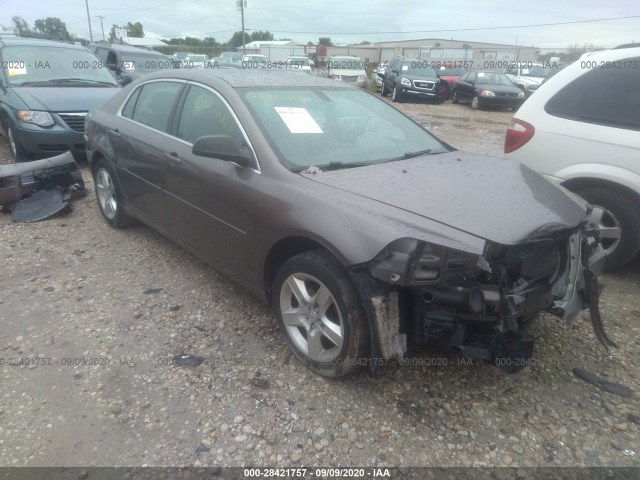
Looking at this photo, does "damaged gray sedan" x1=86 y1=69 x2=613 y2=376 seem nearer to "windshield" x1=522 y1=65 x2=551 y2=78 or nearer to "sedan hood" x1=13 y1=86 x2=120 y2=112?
"sedan hood" x1=13 y1=86 x2=120 y2=112

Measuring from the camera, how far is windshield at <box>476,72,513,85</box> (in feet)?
58.0

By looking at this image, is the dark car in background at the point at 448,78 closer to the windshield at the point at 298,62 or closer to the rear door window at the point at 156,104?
the windshield at the point at 298,62

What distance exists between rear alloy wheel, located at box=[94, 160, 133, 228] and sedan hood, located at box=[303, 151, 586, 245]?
277 cm

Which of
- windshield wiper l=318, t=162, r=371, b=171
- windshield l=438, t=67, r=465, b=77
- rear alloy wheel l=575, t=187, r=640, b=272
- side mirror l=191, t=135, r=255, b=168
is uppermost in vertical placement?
side mirror l=191, t=135, r=255, b=168

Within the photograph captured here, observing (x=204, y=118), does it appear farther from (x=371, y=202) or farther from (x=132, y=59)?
(x=132, y=59)

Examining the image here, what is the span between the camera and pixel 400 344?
235cm

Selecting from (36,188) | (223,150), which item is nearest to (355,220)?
(223,150)

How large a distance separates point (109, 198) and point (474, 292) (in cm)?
402

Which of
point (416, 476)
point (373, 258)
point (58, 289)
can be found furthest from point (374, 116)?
point (58, 289)

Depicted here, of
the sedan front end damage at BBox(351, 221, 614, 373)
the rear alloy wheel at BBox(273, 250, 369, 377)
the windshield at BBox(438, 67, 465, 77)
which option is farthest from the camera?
the windshield at BBox(438, 67, 465, 77)

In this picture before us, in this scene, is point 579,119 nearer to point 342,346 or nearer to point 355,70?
point 342,346

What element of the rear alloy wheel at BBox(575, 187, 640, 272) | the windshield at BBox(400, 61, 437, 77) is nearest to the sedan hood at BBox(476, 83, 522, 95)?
the windshield at BBox(400, 61, 437, 77)

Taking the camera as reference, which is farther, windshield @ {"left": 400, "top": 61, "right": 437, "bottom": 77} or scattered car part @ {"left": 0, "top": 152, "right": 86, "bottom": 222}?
windshield @ {"left": 400, "top": 61, "right": 437, "bottom": 77}

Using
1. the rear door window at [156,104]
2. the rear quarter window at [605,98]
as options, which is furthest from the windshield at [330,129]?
the rear quarter window at [605,98]
